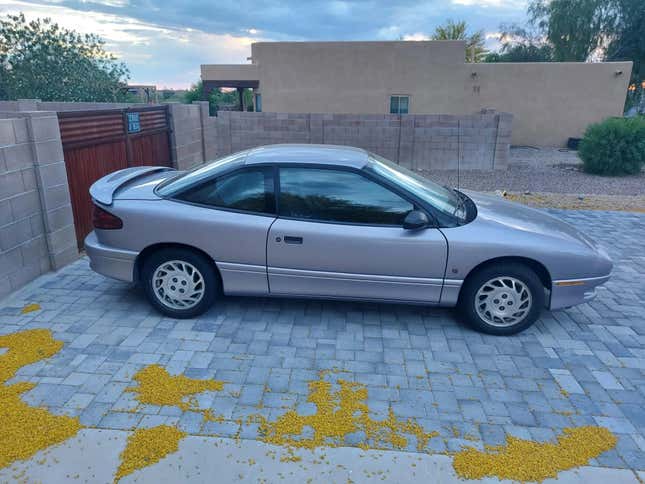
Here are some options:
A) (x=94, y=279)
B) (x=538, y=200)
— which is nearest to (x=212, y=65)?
(x=538, y=200)

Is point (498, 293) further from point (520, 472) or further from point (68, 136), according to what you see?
point (68, 136)

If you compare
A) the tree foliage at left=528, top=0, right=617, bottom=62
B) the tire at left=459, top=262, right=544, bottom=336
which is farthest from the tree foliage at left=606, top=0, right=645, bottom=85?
the tire at left=459, top=262, right=544, bottom=336

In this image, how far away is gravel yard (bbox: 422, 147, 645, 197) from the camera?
1126 centimetres

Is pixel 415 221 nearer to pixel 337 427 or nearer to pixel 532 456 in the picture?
pixel 337 427

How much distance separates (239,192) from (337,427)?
88.4 inches

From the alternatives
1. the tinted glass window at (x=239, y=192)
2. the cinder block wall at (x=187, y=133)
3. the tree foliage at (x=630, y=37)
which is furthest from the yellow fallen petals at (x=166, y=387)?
the tree foliage at (x=630, y=37)

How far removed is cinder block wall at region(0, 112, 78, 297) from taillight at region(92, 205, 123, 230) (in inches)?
42.0

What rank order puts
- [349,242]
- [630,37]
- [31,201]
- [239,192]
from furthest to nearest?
[630,37], [31,201], [239,192], [349,242]

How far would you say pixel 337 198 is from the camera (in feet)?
13.7

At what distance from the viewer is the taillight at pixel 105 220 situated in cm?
433

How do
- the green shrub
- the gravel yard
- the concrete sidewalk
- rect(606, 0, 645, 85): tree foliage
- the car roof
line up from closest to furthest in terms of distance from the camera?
the concrete sidewalk
the car roof
the gravel yard
the green shrub
rect(606, 0, 645, 85): tree foliage

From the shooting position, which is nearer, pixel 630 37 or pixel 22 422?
pixel 22 422

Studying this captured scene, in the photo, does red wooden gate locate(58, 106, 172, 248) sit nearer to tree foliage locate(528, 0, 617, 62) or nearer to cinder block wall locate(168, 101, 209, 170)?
Result: cinder block wall locate(168, 101, 209, 170)


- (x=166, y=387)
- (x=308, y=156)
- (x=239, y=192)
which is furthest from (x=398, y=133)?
(x=166, y=387)
